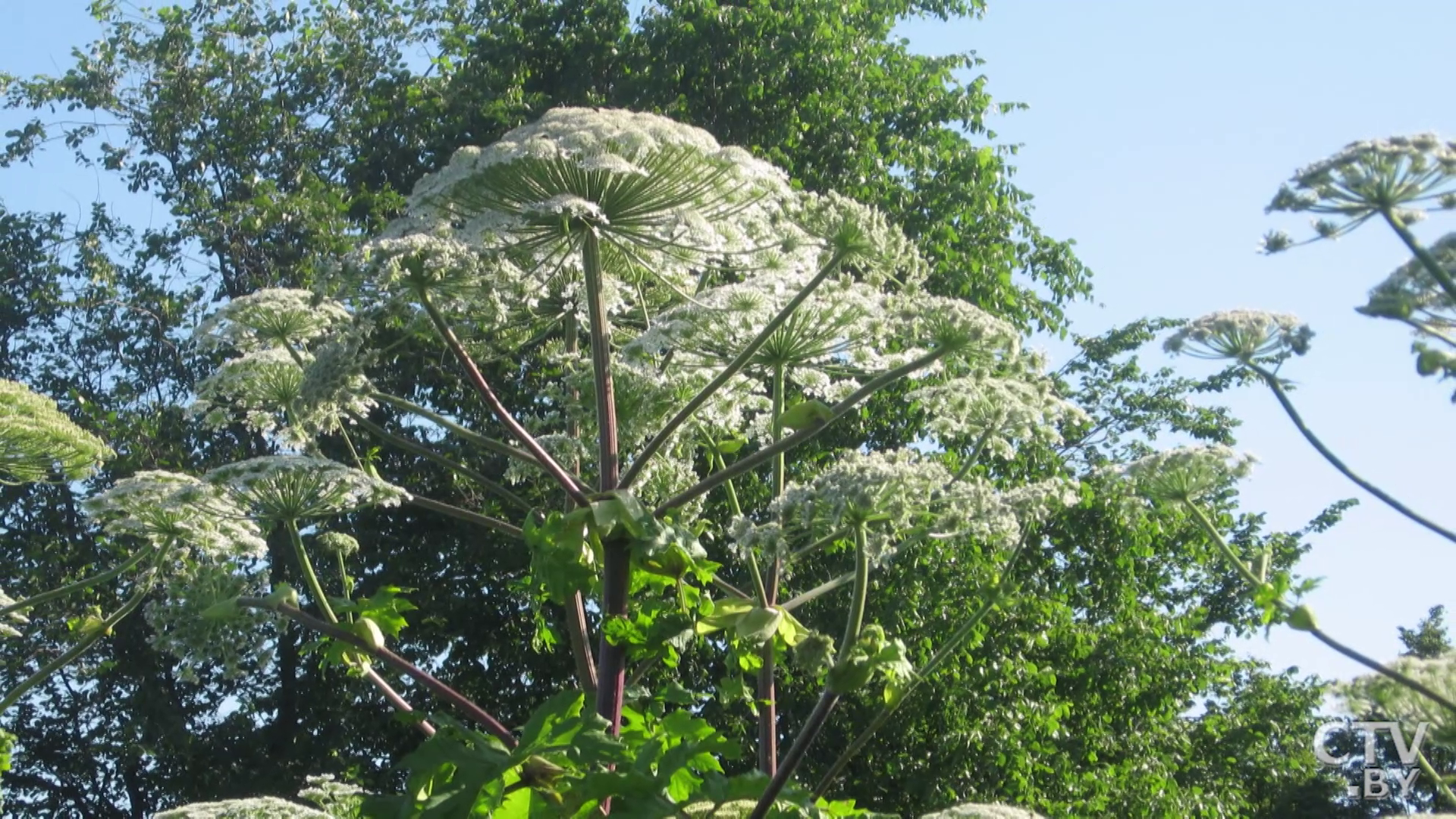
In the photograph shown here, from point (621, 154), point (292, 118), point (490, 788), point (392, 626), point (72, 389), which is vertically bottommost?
point (490, 788)

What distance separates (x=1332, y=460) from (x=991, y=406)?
2475 millimetres

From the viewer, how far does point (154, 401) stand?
19.6m

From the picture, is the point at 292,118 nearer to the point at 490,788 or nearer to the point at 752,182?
the point at 752,182

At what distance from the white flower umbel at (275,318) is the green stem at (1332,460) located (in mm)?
3500

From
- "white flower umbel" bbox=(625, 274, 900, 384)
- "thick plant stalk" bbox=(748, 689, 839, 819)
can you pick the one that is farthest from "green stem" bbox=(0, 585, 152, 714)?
"thick plant stalk" bbox=(748, 689, 839, 819)

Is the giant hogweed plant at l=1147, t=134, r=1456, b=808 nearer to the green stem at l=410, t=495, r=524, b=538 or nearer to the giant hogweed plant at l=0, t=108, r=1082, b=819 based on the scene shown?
the giant hogweed plant at l=0, t=108, r=1082, b=819

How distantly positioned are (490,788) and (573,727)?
0.28 metres

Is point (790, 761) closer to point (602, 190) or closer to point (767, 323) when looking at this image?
point (767, 323)

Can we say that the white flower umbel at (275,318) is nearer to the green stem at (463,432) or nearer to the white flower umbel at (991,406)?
the green stem at (463,432)

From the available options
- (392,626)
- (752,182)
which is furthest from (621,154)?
(392,626)

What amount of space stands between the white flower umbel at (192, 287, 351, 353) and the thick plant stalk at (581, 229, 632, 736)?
1200 mm

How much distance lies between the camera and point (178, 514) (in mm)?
5715

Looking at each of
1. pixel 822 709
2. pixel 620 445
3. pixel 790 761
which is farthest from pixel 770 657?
pixel 790 761

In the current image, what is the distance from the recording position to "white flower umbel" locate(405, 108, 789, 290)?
496cm
